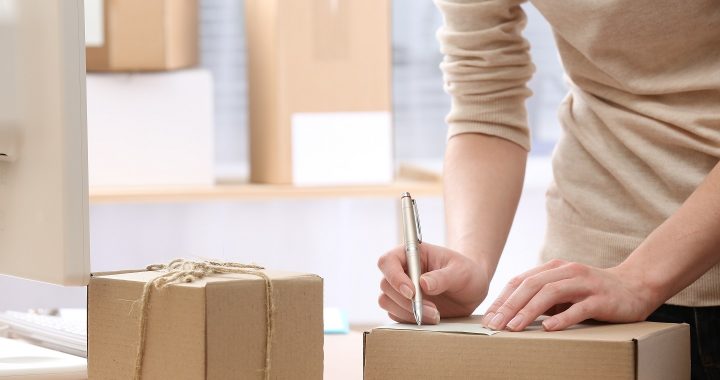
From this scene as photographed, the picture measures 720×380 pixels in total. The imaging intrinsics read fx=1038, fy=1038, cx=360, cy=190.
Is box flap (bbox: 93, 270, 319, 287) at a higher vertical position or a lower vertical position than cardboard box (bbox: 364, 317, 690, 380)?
higher

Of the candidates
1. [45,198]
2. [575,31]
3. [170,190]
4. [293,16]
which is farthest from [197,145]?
[45,198]

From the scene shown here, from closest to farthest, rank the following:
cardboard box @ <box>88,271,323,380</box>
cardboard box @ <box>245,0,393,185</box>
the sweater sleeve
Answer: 1. cardboard box @ <box>88,271,323,380</box>
2. the sweater sleeve
3. cardboard box @ <box>245,0,393,185</box>

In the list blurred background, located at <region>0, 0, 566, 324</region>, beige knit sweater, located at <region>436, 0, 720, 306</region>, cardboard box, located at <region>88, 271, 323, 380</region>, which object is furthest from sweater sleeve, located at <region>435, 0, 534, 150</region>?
blurred background, located at <region>0, 0, 566, 324</region>

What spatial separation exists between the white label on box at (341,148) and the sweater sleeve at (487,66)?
3.27 ft

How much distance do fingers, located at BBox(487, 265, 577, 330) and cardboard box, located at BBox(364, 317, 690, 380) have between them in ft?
0.07

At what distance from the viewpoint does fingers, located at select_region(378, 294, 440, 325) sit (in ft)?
3.10

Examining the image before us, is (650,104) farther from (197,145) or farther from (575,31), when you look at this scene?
(197,145)

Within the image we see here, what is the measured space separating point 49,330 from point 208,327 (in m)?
0.47

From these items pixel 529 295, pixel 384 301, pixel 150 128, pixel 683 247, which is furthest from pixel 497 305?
pixel 150 128

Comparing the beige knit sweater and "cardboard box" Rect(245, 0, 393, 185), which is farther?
"cardboard box" Rect(245, 0, 393, 185)

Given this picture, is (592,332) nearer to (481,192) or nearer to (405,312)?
(405,312)

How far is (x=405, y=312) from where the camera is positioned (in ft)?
3.28

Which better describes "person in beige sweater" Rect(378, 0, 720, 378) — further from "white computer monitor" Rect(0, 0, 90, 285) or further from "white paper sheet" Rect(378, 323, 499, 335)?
"white computer monitor" Rect(0, 0, 90, 285)

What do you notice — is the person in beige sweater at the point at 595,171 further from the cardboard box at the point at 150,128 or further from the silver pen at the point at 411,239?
the cardboard box at the point at 150,128
